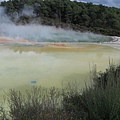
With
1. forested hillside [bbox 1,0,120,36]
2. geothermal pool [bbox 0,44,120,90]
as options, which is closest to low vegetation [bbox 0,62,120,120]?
geothermal pool [bbox 0,44,120,90]

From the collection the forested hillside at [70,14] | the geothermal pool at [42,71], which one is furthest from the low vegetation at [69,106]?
the forested hillside at [70,14]

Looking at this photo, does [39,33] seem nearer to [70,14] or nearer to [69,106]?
[70,14]

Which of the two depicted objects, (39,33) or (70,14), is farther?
(70,14)

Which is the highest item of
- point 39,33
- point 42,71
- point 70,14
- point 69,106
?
point 70,14

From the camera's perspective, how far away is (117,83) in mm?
2924

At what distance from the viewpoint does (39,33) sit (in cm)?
1636

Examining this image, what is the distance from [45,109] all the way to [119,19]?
16.3 metres

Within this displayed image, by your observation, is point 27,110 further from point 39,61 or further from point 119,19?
point 119,19

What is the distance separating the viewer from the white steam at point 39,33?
15.3m

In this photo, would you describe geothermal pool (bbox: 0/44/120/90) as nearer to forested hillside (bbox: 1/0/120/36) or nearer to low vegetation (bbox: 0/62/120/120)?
low vegetation (bbox: 0/62/120/120)

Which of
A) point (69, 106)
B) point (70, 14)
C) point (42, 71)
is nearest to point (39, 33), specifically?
point (70, 14)

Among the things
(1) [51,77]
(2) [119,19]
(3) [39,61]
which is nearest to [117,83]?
(1) [51,77]

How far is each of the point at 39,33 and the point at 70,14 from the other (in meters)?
3.18

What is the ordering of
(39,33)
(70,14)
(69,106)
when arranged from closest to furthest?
(69,106)
(39,33)
(70,14)
